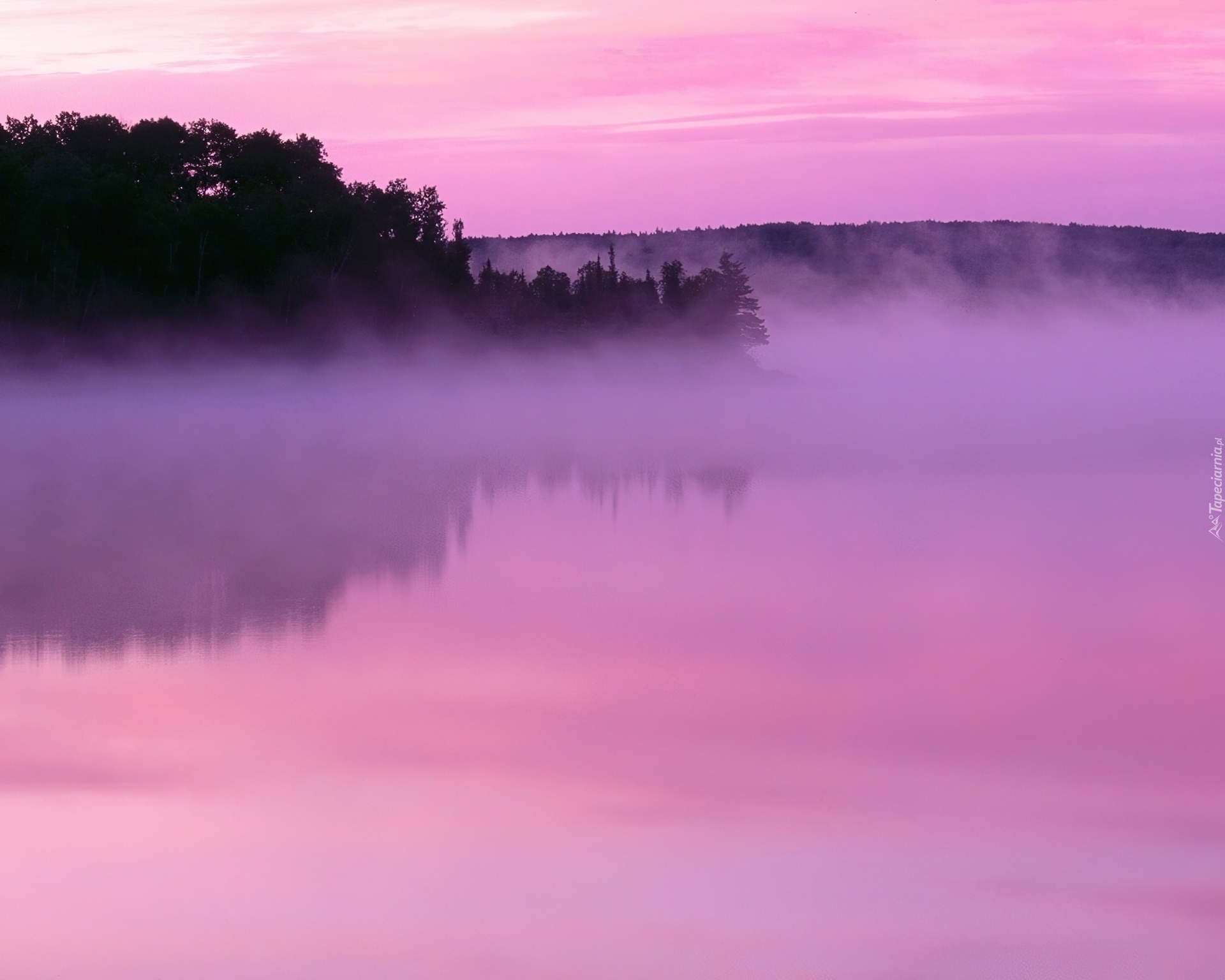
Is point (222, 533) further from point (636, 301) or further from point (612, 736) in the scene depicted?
point (636, 301)

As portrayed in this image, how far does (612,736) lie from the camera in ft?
28.8

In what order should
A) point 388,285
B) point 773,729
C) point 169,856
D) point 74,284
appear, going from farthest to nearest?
point 388,285 → point 74,284 → point 773,729 → point 169,856

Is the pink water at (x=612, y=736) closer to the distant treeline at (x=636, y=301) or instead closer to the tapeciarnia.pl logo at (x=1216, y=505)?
the tapeciarnia.pl logo at (x=1216, y=505)

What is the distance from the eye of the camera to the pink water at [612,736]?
625 cm

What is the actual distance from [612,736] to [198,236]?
5530 cm

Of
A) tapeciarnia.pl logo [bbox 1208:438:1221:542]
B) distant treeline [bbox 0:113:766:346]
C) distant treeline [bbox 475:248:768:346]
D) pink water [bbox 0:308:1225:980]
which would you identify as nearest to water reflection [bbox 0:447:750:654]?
pink water [bbox 0:308:1225:980]

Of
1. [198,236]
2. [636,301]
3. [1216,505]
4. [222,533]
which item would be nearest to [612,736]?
[222,533]

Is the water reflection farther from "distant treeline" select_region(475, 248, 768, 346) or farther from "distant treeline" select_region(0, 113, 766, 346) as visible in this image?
"distant treeline" select_region(475, 248, 768, 346)

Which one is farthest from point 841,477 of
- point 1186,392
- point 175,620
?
point 1186,392

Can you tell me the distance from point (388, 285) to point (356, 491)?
45.0 metres

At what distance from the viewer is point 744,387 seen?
80000 millimetres

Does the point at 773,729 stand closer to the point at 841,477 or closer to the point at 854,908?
the point at 854,908

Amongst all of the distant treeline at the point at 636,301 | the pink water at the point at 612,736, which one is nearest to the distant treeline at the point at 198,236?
Result: the distant treeline at the point at 636,301

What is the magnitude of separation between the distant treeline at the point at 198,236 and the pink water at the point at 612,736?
133 ft
